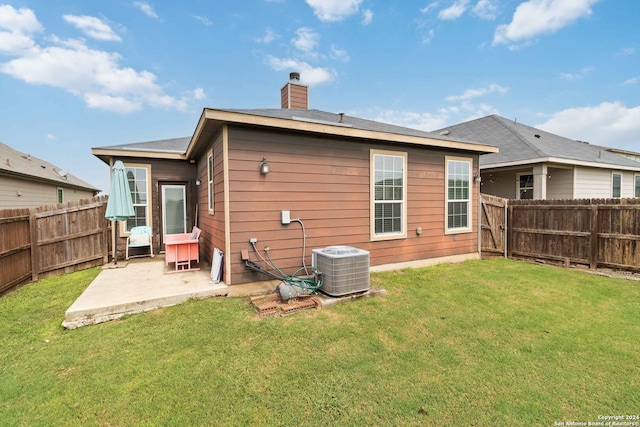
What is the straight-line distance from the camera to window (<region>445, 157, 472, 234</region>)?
6.57m

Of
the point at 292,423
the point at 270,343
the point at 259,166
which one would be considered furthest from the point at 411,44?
the point at 292,423

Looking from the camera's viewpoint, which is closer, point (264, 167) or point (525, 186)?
point (264, 167)

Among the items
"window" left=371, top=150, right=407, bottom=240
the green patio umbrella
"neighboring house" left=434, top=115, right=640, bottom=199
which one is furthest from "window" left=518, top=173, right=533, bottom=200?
the green patio umbrella

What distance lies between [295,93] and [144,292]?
21.0 feet

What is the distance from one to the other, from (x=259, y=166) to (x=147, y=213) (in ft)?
15.0

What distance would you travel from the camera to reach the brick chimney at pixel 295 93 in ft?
26.3

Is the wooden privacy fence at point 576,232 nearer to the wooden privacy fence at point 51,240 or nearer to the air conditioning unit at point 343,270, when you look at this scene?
the air conditioning unit at point 343,270

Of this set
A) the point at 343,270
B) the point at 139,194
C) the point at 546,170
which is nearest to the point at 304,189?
the point at 343,270

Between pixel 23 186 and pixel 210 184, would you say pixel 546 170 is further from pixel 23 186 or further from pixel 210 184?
pixel 23 186

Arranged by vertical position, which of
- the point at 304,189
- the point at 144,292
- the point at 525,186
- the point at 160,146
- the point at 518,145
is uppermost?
the point at 518,145

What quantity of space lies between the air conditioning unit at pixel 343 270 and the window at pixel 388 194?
1.48 meters

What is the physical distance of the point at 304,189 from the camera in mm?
4871

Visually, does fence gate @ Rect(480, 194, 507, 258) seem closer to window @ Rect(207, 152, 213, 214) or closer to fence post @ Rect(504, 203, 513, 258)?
fence post @ Rect(504, 203, 513, 258)

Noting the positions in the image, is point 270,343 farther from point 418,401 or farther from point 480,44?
point 480,44
